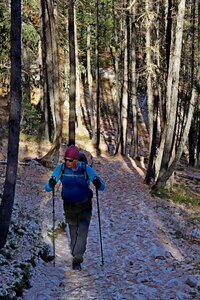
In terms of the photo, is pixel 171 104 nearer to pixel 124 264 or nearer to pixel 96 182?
pixel 124 264

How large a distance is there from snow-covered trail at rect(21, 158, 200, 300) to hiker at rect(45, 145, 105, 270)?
66 cm

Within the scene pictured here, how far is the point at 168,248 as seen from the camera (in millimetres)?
8430

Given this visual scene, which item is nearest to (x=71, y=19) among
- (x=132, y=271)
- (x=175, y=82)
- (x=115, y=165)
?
(x=175, y=82)

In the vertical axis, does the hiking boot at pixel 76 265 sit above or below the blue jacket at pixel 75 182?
below

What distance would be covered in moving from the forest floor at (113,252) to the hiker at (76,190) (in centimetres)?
71

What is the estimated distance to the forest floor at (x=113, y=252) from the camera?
A: 18.7 ft

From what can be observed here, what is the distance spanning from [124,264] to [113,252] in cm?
77

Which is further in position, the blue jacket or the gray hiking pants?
the gray hiking pants

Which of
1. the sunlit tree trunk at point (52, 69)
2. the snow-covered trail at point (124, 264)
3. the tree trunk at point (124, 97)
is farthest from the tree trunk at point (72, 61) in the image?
the tree trunk at point (124, 97)

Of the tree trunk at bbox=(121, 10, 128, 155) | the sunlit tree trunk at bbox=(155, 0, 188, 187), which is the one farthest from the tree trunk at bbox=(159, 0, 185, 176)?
the tree trunk at bbox=(121, 10, 128, 155)

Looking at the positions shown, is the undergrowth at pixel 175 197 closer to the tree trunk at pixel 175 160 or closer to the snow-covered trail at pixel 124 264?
the tree trunk at pixel 175 160

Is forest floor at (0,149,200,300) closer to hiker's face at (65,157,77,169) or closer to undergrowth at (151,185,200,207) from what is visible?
undergrowth at (151,185,200,207)

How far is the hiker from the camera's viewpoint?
6.40 m

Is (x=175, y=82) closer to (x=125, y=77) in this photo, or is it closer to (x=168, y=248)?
(x=168, y=248)
